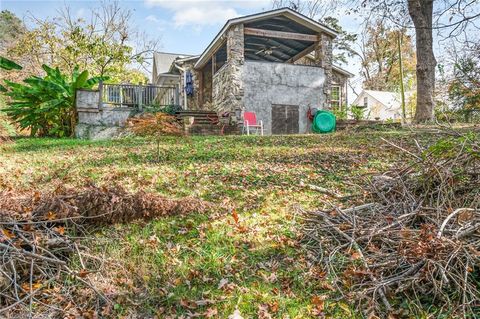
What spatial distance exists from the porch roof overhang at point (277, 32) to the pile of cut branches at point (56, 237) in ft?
33.6

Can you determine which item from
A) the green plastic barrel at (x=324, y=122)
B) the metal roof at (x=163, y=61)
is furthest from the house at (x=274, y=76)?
the metal roof at (x=163, y=61)

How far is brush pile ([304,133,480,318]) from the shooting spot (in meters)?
2.24

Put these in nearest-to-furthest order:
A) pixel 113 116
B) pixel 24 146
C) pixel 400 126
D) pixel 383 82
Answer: pixel 24 146 → pixel 400 126 → pixel 113 116 → pixel 383 82

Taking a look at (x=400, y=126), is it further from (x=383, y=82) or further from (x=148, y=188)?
(x=383, y=82)

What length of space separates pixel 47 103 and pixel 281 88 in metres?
7.67

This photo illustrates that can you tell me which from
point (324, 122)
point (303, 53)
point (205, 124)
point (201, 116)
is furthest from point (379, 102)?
point (205, 124)

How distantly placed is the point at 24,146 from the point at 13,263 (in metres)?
6.17

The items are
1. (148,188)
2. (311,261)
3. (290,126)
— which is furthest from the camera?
(290,126)

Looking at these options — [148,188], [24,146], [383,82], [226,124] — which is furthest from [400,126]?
[383,82]

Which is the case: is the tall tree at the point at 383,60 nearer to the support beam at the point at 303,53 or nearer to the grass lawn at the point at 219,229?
the support beam at the point at 303,53

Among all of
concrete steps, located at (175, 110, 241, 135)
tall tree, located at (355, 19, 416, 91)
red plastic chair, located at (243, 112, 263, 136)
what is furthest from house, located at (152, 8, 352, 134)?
tall tree, located at (355, 19, 416, 91)

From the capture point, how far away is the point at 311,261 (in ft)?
8.80

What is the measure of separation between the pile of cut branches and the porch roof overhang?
33.6 ft

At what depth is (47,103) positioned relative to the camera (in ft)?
32.6
